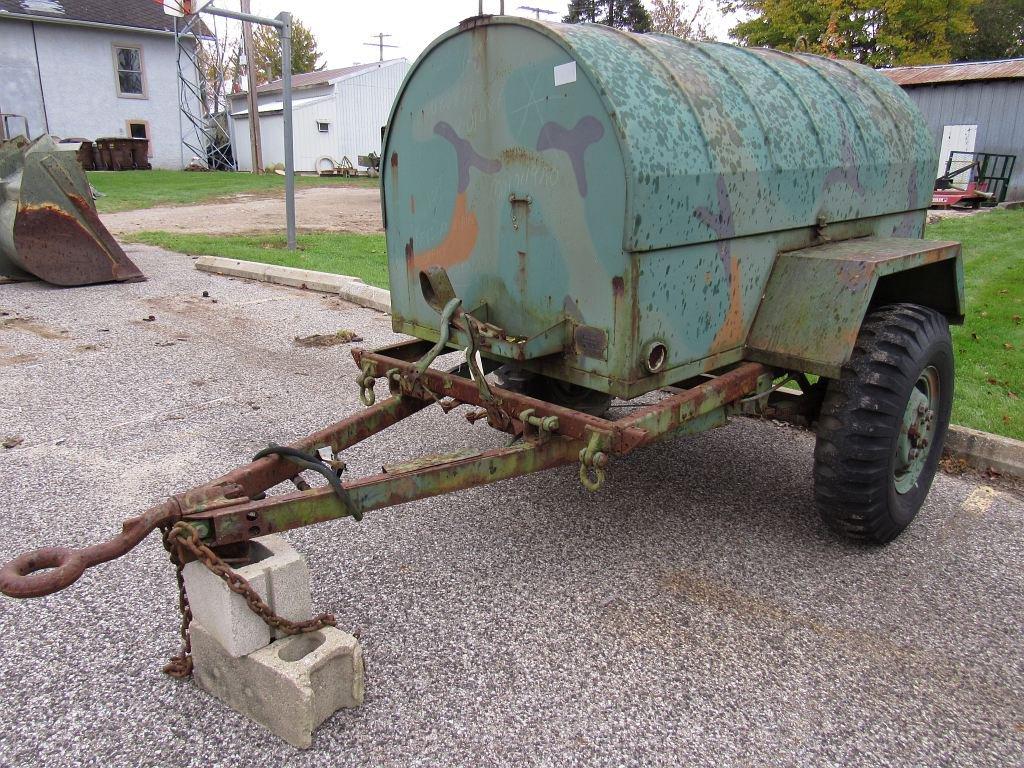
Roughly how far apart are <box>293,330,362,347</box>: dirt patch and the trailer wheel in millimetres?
4672

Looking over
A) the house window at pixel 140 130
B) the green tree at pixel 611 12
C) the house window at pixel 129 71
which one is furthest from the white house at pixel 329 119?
the green tree at pixel 611 12

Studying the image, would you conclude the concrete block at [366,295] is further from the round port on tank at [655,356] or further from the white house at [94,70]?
the white house at [94,70]

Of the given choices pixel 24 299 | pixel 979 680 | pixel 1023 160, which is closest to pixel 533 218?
pixel 979 680

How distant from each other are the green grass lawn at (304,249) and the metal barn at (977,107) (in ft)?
46.1

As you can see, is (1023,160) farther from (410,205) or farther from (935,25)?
(410,205)

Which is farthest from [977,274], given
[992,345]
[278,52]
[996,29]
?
[278,52]

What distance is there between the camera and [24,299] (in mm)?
8680

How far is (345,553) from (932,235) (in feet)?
39.1

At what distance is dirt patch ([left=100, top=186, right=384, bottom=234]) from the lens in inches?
573

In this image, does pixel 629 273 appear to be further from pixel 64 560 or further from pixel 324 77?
pixel 324 77

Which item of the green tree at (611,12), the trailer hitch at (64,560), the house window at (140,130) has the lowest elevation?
the trailer hitch at (64,560)

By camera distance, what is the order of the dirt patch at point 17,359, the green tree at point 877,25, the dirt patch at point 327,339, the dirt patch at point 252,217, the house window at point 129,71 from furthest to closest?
the house window at point 129,71
the green tree at point 877,25
the dirt patch at point 252,217
the dirt patch at point 327,339
the dirt patch at point 17,359

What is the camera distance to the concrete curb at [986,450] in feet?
14.1

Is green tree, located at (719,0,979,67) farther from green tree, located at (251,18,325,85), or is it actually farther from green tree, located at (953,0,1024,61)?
green tree, located at (251,18,325,85)
